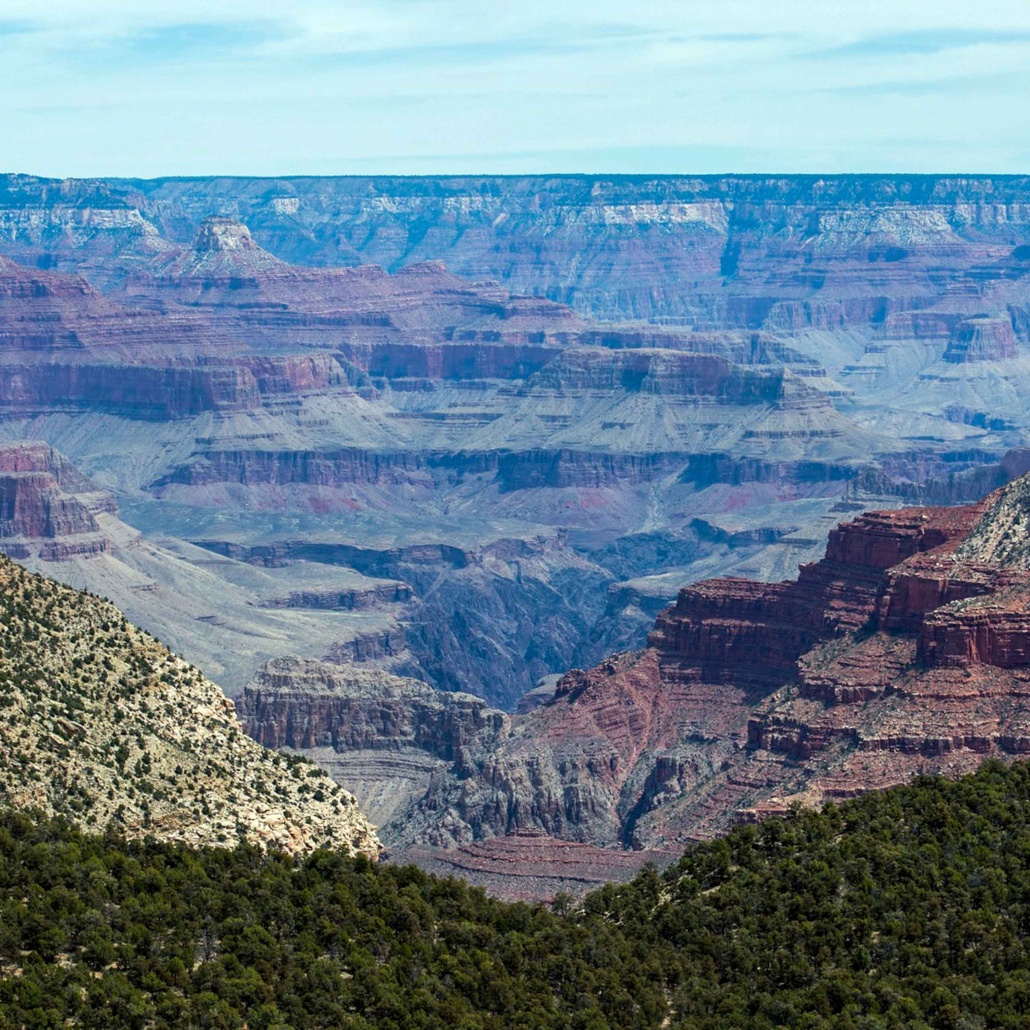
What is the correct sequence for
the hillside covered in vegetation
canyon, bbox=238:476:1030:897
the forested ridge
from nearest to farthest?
the forested ridge
the hillside covered in vegetation
canyon, bbox=238:476:1030:897

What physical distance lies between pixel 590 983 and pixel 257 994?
22.5 feet

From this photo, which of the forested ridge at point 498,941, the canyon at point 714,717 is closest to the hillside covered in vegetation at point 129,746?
the forested ridge at point 498,941

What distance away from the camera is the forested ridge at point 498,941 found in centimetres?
4441

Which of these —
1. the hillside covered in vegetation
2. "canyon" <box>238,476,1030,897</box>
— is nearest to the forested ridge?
the hillside covered in vegetation

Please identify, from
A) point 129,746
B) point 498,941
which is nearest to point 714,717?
point 129,746

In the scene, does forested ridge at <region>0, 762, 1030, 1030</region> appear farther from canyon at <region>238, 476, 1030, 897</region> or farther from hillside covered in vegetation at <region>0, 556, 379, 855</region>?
canyon at <region>238, 476, 1030, 897</region>

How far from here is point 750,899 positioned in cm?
5209

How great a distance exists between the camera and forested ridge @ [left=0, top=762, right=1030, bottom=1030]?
44.4 meters

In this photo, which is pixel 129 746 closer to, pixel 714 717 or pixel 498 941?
pixel 498 941

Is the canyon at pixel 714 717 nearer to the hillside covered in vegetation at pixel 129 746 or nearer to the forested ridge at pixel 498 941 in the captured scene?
the hillside covered in vegetation at pixel 129 746

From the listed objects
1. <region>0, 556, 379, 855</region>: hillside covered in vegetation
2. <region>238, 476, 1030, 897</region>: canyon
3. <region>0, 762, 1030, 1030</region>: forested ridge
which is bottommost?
<region>238, 476, 1030, 897</region>: canyon

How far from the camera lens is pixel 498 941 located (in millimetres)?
49469

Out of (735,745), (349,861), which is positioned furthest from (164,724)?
(735,745)

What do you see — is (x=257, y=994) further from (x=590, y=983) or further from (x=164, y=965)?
(x=590, y=983)
